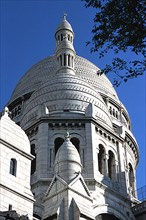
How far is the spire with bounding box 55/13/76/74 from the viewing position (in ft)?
162

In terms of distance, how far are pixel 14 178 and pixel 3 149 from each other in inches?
59.5

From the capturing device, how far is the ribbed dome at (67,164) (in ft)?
99.7

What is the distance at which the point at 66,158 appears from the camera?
3167 centimetres

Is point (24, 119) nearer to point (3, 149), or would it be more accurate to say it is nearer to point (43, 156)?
point (43, 156)

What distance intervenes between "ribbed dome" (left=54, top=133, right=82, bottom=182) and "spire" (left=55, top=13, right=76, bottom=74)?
56.4 feet

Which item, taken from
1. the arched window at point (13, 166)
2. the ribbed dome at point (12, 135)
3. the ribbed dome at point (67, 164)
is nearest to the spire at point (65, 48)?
the ribbed dome at point (67, 164)

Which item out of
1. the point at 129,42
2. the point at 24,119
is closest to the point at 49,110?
the point at 24,119

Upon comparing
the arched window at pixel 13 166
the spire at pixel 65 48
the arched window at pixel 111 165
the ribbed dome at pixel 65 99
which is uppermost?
the spire at pixel 65 48

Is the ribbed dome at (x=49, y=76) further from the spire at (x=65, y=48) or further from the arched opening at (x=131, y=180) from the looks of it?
the arched opening at (x=131, y=180)

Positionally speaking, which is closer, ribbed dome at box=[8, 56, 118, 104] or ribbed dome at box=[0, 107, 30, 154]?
ribbed dome at box=[0, 107, 30, 154]

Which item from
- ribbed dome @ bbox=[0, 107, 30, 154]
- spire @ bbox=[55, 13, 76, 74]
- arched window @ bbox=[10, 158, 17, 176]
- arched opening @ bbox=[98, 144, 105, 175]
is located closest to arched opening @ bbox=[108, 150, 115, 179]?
arched opening @ bbox=[98, 144, 105, 175]

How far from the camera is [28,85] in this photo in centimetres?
6050

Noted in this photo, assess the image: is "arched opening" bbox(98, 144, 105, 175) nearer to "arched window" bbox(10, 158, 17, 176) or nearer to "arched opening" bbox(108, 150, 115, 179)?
"arched opening" bbox(108, 150, 115, 179)

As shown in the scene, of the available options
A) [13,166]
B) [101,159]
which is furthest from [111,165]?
[13,166]
